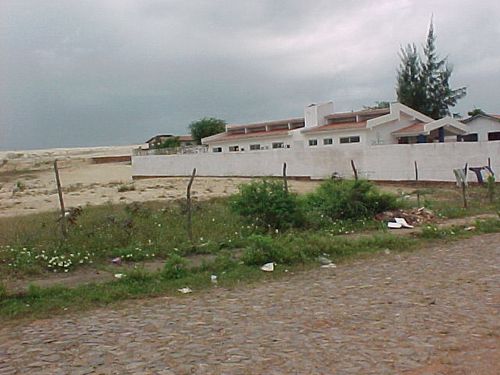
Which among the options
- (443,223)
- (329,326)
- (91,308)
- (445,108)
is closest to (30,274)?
(91,308)

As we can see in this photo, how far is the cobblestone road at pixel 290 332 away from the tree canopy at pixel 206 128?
59.2 meters

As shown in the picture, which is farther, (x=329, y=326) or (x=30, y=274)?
(x=30, y=274)

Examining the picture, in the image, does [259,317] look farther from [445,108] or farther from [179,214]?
[445,108]

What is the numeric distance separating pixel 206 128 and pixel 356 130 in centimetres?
3315

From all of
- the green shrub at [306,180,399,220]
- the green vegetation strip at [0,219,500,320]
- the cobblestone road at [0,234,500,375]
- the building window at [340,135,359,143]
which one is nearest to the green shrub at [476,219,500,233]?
the green vegetation strip at [0,219,500,320]

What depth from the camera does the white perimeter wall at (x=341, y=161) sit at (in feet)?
80.1

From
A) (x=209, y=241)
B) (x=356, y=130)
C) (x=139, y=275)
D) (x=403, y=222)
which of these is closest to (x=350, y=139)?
(x=356, y=130)

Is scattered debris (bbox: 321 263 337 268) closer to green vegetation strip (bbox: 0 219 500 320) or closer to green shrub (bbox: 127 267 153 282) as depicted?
green vegetation strip (bbox: 0 219 500 320)

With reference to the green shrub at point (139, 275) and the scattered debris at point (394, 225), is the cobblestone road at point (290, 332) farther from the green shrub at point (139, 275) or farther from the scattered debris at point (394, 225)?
the scattered debris at point (394, 225)

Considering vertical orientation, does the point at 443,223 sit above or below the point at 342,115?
below

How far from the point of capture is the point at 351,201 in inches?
525

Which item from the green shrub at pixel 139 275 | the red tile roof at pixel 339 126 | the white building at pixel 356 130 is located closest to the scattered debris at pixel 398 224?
the green shrub at pixel 139 275

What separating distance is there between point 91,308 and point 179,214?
6742 mm

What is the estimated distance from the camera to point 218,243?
10.5 m
